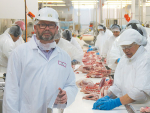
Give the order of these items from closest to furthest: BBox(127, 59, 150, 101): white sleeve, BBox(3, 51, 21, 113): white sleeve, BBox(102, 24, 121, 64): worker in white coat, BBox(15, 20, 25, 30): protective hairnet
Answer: BBox(3, 51, 21, 113): white sleeve < BBox(127, 59, 150, 101): white sleeve < BBox(15, 20, 25, 30): protective hairnet < BBox(102, 24, 121, 64): worker in white coat

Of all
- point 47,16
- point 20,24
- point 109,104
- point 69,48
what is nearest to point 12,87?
point 47,16

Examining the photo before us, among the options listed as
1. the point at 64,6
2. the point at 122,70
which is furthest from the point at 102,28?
the point at 122,70

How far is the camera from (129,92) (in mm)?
2205

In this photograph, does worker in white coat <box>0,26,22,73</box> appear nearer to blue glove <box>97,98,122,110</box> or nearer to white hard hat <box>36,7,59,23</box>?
white hard hat <box>36,7,59,23</box>

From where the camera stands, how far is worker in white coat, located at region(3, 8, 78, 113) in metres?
1.72

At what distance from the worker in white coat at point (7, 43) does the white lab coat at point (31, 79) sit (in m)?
1.46

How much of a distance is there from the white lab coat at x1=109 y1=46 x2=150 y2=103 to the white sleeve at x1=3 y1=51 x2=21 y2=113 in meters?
1.09

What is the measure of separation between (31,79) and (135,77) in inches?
42.2

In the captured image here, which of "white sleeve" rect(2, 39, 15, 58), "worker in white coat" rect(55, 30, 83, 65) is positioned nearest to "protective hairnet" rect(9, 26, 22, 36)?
"white sleeve" rect(2, 39, 15, 58)

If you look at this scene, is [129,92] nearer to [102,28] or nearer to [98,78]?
[98,78]

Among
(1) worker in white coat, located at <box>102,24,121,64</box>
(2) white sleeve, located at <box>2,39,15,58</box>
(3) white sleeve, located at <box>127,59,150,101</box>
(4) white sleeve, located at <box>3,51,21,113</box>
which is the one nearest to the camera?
(4) white sleeve, located at <box>3,51,21,113</box>

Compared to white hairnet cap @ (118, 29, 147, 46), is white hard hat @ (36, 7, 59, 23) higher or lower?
higher

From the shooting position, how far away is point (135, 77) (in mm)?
2279

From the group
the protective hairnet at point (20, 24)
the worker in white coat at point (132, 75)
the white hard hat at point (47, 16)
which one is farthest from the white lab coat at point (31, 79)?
the protective hairnet at point (20, 24)
